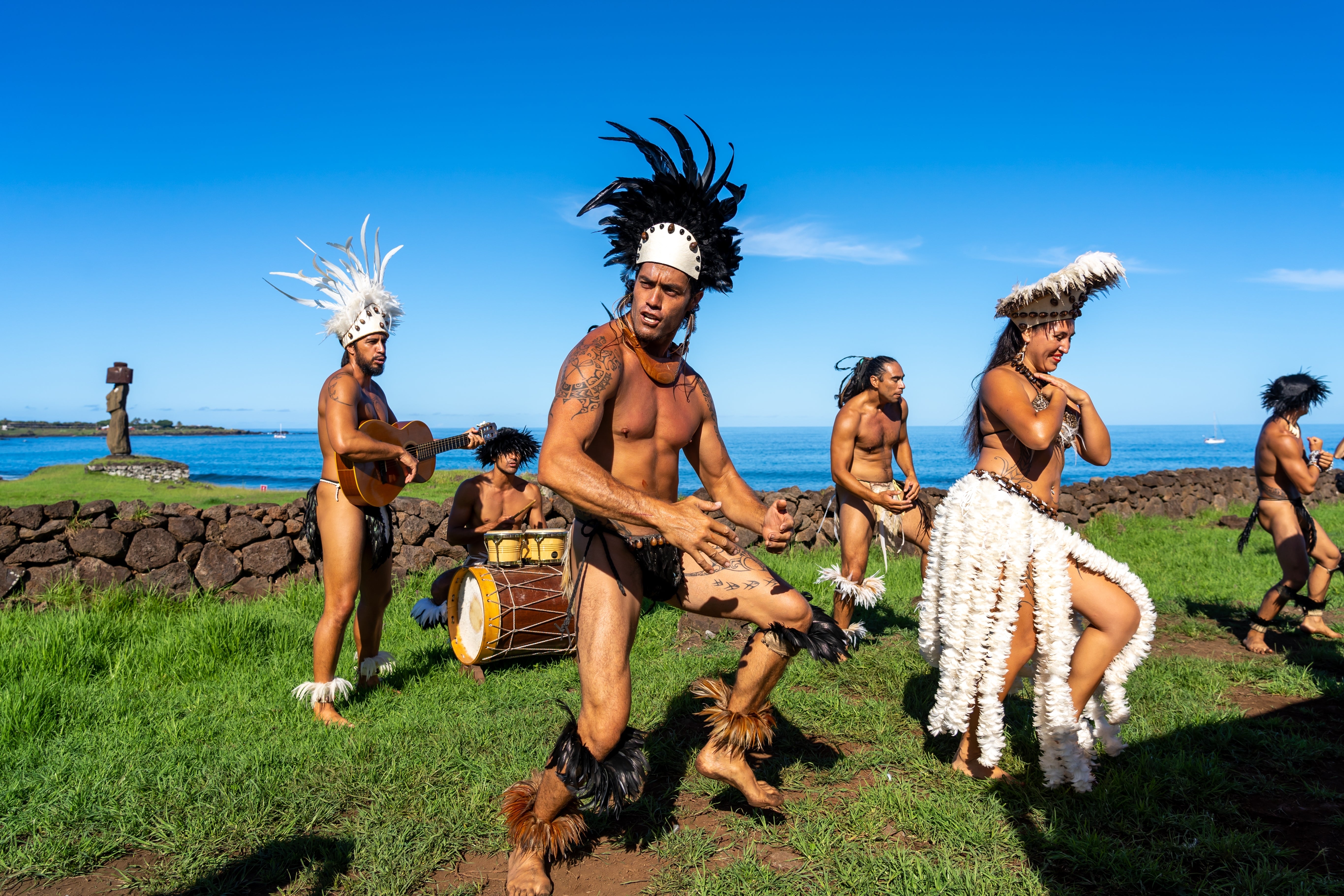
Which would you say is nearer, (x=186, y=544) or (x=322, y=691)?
(x=322, y=691)

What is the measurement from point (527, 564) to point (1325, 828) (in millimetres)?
4881

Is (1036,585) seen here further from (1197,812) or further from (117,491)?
(117,491)

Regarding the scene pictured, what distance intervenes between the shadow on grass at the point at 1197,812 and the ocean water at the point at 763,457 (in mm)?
4549

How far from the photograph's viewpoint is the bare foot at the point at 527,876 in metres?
3.12

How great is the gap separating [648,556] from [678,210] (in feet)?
4.83

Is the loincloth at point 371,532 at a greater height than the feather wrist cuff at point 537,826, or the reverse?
the loincloth at point 371,532

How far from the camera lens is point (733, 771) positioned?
3463mm

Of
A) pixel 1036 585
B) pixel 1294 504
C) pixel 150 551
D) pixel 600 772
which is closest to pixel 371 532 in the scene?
pixel 600 772

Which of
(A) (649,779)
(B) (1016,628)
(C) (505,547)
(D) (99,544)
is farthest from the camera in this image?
(D) (99,544)

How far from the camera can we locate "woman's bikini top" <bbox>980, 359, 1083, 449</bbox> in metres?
4.03

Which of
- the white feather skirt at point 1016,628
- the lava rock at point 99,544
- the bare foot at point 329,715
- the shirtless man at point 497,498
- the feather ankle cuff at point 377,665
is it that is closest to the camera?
the white feather skirt at point 1016,628

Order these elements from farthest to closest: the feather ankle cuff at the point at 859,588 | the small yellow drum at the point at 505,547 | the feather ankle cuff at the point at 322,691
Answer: the feather ankle cuff at the point at 859,588 < the small yellow drum at the point at 505,547 < the feather ankle cuff at the point at 322,691

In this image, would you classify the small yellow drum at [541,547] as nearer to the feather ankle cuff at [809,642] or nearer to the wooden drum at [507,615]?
the wooden drum at [507,615]

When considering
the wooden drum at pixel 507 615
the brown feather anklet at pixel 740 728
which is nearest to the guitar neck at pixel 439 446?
the wooden drum at pixel 507 615
